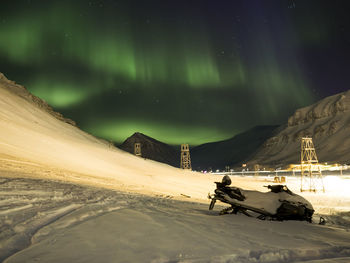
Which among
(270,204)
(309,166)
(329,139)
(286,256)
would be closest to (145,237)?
(286,256)

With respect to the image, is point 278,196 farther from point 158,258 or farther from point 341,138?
point 341,138

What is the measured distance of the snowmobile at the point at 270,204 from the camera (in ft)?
29.8

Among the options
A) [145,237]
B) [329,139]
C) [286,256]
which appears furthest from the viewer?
[329,139]

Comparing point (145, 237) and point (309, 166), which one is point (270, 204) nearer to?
point (145, 237)

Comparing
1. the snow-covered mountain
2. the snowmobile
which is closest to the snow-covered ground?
the snowmobile

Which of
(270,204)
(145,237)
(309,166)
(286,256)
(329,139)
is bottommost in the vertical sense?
(286,256)

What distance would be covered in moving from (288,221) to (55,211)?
663 centimetres

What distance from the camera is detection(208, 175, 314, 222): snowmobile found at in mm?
9094

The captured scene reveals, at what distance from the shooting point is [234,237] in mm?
6484

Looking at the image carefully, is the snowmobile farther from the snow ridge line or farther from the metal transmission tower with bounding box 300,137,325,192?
the metal transmission tower with bounding box 300,137,325,192

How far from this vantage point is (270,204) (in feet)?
30.3

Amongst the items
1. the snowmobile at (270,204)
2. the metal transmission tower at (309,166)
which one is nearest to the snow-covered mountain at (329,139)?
the metal transmission tower at (309,166)

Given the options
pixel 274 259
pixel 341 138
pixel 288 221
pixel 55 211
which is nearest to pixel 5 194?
pixel 55 211

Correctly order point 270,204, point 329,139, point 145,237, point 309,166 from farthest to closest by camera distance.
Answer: point 329,139 → point 309,166 → point 270,204 → point 145,237
